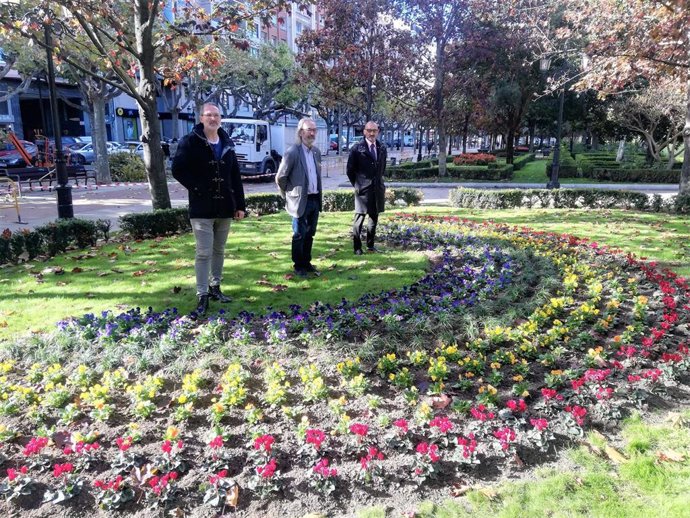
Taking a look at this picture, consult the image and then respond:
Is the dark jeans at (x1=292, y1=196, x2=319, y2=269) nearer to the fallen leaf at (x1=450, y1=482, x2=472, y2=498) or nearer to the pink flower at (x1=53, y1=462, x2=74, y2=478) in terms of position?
the pink flower at (x1=53, y1=462, x2=74, y2=478)

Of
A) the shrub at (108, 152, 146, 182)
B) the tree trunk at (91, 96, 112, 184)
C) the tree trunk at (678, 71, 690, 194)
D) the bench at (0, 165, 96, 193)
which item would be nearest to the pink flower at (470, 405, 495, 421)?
the tree trunk at (678, 71, 690, 194)

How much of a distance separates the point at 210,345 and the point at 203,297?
2.91 ft

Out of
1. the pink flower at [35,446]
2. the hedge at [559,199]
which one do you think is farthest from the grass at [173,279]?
the hedge at [559,199]

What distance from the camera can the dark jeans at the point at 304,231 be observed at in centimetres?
590

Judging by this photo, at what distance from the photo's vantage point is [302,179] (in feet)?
18.8

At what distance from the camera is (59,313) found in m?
5.07

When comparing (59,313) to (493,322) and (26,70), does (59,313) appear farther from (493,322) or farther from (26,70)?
(26,70)

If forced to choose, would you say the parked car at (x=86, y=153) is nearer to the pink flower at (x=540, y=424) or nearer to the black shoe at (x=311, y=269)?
the black shoe at (x=311, y=269)

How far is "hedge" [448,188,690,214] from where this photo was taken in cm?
1302

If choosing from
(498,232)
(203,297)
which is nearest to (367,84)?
(498,232)

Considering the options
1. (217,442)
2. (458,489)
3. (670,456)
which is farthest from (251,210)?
(670,456)

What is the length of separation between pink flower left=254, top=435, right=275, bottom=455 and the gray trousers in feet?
7.98

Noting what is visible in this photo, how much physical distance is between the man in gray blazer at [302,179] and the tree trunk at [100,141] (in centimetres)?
1876

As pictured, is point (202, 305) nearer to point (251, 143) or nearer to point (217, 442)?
point (217, 442)
